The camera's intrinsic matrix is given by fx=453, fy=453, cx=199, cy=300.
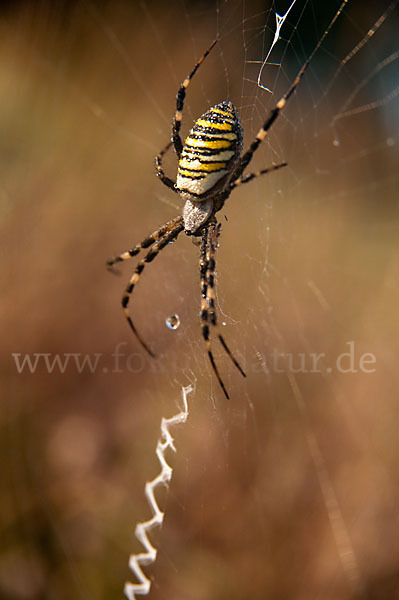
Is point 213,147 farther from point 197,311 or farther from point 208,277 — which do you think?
point 197,311

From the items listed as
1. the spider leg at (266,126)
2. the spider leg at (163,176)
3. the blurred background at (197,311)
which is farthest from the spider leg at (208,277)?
the spider leg at (266,126)

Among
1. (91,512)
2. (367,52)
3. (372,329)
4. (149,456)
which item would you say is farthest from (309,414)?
(367,52)

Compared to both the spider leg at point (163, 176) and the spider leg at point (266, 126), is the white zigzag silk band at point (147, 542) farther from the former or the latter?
the spider leg at point (266, 126)

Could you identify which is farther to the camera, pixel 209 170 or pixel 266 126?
pixel 209 170

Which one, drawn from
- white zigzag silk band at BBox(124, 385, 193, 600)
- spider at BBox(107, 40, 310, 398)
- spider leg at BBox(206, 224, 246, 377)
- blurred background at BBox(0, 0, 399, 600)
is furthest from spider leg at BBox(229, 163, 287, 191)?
white zigzag silk band at BBox(124, 385, 193, 600)

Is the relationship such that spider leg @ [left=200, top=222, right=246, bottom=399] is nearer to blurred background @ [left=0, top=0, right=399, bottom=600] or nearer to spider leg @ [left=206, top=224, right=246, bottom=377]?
spider leg @ [left=206, top=224, right=246, bottom=377]

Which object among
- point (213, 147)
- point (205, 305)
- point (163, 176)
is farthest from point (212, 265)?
point (213, 147)
